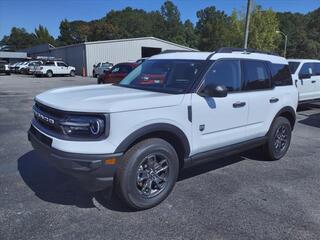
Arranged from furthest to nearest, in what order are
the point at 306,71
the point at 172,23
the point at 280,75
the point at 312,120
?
the point at 172,23, the point at 306,71, the point at 312,120, the point at 280,75

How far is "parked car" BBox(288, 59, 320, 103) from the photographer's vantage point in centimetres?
1120

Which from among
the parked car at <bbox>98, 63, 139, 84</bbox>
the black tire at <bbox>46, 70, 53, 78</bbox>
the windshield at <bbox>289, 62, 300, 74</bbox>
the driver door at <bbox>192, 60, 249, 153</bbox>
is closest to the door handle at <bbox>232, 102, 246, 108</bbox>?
the driver door at <bbox>192, 60, 249, 153</bbox>

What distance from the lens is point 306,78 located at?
37.3 ft

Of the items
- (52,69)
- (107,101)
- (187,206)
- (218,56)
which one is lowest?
(187,206)

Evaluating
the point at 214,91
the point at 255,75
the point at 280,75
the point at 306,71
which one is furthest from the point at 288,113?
the point at 306,71

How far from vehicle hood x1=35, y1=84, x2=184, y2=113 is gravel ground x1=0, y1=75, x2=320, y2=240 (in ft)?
3.58

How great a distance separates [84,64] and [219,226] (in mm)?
36777

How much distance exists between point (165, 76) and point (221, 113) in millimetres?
977

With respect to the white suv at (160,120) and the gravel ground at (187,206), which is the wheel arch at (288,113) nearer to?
the white suv at (160,120)

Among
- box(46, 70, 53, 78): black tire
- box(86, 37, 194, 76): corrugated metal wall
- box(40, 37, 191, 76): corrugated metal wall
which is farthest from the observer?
box(86, 37, 194, 76): corrugated metal wall

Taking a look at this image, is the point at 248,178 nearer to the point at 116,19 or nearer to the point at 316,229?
the point at 316,229

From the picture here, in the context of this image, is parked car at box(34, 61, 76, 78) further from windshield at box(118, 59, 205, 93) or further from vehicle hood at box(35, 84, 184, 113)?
vehicle hood at box(35, 84, 184, 113)

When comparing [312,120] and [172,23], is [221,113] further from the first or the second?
[172,23]

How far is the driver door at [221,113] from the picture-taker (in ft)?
13.8
